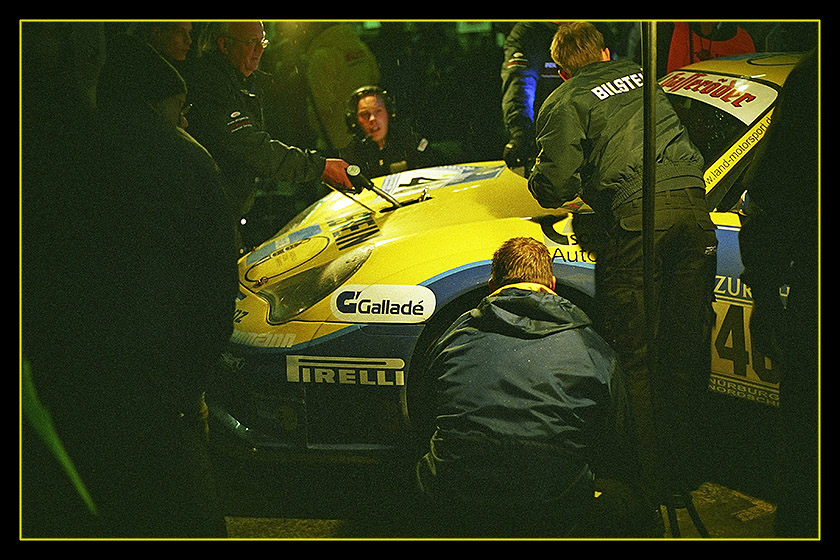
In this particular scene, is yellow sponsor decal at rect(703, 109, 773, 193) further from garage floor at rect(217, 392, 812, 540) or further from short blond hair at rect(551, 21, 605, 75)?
garage floor at rect(217, 392, 812, 540)

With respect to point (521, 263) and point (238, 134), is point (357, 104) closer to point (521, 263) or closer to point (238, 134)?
point (238, 134)

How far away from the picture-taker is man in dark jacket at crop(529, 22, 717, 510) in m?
2.96

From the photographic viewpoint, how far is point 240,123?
304 centimetres

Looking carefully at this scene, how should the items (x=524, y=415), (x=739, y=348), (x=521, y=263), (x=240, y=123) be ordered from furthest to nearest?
(x=240, y=123) < (x=739, y=348) < (x=521, y=263) < (x=524, y=415)

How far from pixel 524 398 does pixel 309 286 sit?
0.91 meters

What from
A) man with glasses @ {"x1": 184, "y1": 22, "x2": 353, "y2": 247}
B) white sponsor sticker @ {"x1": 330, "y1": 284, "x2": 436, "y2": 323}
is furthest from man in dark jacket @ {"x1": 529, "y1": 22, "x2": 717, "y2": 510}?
man with glasses @ {"x1": 184, "y1": 22, "x2": 353, "y2": 247}

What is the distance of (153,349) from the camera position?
116 inches

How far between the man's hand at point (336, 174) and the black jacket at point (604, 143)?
0.67 m

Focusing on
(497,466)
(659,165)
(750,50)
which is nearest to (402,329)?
(497,466)

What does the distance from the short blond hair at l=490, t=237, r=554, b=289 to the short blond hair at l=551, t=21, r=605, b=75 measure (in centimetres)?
66

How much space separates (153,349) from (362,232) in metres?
0.83

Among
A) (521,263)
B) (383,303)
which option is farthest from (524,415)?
(383,303)

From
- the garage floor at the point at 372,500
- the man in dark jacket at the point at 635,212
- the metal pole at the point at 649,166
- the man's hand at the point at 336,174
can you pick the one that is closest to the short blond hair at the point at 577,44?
the man in dark jacket at the point at 635,212

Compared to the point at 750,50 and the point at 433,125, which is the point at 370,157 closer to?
the point at 433,125
